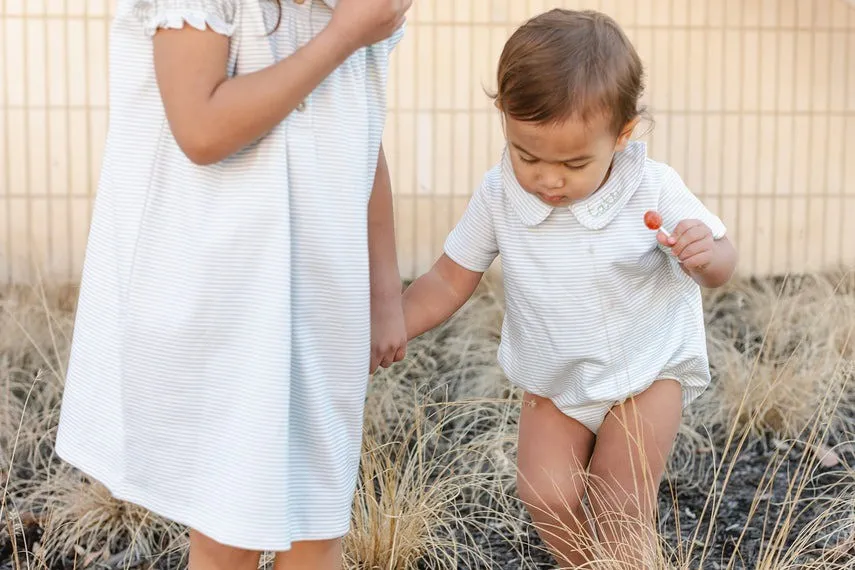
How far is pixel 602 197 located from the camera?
2.27m

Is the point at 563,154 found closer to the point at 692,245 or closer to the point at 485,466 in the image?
the point at 692,245

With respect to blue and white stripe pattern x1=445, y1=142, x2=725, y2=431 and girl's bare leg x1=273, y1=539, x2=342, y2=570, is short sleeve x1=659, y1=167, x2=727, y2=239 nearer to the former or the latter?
blue and white stripe pattern x1=445, y1=142, x2=725, y2=431

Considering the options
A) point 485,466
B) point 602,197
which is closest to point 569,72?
point 602,197

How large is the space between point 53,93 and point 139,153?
3.80 metres

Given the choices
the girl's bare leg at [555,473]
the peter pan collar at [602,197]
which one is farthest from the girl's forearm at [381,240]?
Result: the girl's bare leg at [555,473]

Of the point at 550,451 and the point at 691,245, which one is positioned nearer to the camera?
the point at 691,245

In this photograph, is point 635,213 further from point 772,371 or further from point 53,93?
point 53,93

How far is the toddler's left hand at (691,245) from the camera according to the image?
216cm

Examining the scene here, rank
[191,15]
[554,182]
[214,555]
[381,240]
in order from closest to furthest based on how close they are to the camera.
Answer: [191,15] < [214,555] < [381,240] < [554,182]

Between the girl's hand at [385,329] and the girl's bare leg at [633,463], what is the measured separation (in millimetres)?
515

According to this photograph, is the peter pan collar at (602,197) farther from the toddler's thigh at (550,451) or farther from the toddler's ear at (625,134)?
the toddler's thigh at (550,451)

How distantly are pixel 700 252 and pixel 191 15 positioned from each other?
1025 mm

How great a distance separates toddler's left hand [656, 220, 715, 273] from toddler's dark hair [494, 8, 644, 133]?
22 cm

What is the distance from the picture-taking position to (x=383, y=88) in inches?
75.7
